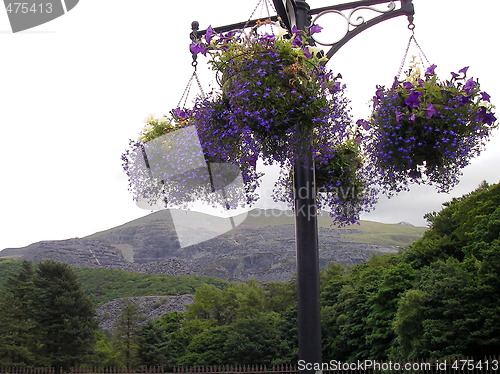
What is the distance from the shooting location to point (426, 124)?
9.58 ft

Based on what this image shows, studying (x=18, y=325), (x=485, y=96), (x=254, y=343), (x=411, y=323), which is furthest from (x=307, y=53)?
(x=18, y=325)

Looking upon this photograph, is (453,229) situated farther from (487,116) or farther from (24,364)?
(24,364)

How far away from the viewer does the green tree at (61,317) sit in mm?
31328

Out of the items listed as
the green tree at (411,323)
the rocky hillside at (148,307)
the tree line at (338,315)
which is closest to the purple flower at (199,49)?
the tree line at (338,315)

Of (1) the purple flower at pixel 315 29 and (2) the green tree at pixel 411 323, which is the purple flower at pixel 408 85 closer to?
(1) the purple flower at pixel 315 29

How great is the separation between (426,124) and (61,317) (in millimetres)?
32646

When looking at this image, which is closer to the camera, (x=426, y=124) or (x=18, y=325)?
(x=426, y=124)

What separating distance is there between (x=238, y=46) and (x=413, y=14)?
4.12 feet

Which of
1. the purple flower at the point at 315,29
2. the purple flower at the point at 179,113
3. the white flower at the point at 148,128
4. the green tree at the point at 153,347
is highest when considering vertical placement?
the purple flower at the point at 315,29

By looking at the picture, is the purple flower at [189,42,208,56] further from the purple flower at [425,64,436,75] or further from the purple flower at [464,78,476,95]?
the purple flower at [464,78,476,95]

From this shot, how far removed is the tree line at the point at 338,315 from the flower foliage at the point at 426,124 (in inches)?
507

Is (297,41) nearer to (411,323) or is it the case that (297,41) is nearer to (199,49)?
(199,49)

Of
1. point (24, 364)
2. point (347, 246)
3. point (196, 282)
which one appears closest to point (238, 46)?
point (24, 364)

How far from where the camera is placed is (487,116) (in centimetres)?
312
